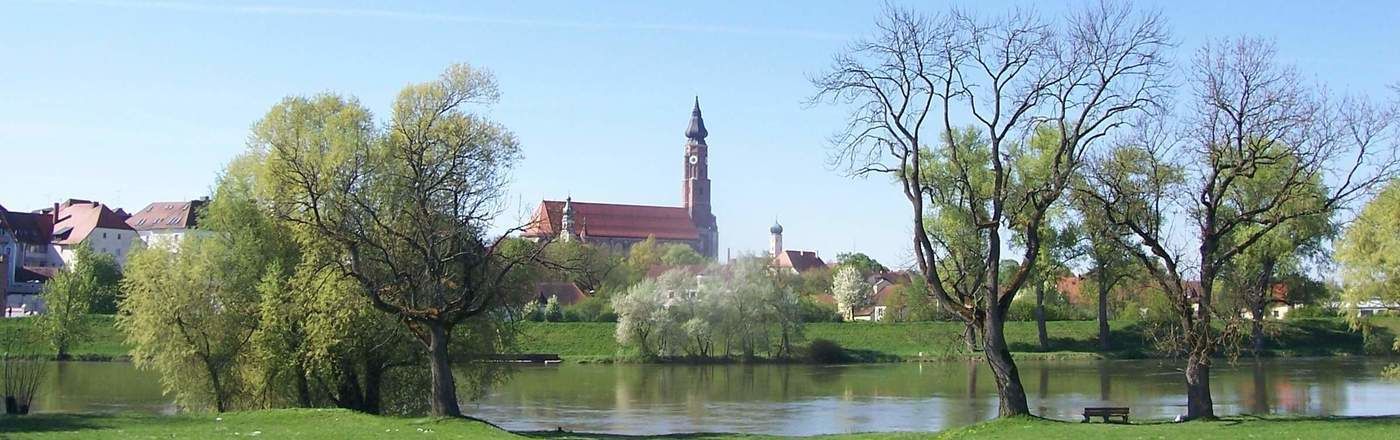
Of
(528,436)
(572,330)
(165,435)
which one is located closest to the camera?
(165,435)

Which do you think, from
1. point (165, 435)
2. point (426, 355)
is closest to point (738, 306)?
point (426, 355)

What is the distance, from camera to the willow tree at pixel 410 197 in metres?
27.7

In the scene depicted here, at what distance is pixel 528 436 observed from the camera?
80.5ft

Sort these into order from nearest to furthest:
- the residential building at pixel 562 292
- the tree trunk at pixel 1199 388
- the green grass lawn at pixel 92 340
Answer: the tree trunk at pixel 1199 388
the green grass lawn at pixel 92 340
the residential building at pixel 562 292

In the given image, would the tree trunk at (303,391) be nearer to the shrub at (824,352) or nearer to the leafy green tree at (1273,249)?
the leafy green tree at (1273,249)

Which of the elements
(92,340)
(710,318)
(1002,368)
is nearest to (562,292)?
(710,318)

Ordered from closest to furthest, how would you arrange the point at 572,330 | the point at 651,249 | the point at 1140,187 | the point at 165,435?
the point at 165,435 < the point at 1140,187 < the point at 572,330 < the point at 651,249

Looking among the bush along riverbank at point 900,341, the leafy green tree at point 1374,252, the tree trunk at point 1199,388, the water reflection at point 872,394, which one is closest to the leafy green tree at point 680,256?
the bush along riverbank at point 900,341

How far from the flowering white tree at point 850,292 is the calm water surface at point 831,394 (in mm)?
40634

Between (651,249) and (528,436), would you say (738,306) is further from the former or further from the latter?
(651,249)

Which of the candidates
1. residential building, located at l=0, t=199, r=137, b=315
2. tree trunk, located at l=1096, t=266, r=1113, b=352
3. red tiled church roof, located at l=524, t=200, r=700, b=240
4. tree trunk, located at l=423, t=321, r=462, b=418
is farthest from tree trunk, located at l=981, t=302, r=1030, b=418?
red tiled church roof, located at l=524, t=200, r=700, b=240

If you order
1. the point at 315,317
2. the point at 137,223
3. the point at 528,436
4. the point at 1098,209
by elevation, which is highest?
the point at 137,223

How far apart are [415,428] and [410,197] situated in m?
7.66

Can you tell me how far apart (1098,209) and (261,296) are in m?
19.9
